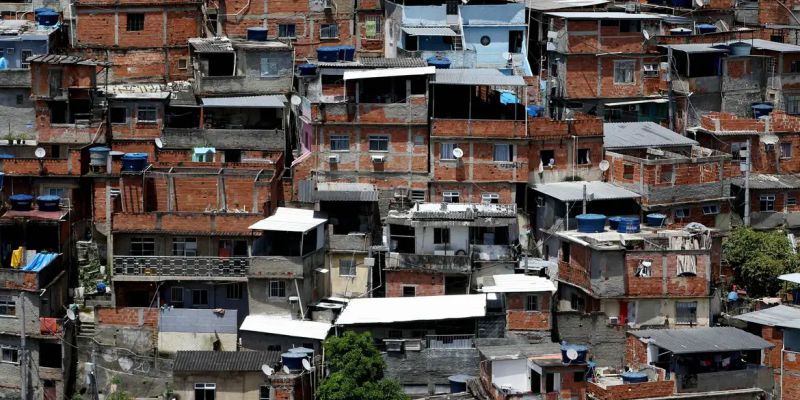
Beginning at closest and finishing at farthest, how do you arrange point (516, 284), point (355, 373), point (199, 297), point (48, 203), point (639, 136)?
1. point (355, 373)
2. point (516, 284)
3. point (199, 297)
4. point (48, 203)
5. point (639, 136)

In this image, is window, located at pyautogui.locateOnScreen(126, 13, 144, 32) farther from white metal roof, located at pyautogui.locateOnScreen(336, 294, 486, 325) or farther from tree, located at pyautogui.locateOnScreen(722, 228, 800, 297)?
tree, located at pyautogui.locateOnScreen(722, 228, 800, 297)

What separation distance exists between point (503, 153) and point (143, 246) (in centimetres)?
1415

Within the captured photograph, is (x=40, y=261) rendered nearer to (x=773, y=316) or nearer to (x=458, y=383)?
(x=458, y=383)

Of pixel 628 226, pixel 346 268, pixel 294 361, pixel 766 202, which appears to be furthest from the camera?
pixel 766 202

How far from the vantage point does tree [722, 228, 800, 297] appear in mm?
75938

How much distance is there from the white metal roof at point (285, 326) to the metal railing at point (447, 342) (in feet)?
11.9

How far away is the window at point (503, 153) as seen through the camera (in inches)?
3036

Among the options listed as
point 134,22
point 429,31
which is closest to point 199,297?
point 134,22

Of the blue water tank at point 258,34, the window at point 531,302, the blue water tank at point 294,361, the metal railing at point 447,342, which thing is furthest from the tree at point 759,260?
the blue water tank at point 258,34

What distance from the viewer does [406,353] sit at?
227 feet

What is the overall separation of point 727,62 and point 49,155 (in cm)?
2852

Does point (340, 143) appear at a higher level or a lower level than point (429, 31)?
lower

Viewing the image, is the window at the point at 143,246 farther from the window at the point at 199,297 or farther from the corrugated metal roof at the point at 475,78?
the corrugated metal roof at the point at 475,78

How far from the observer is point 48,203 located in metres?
75.3
